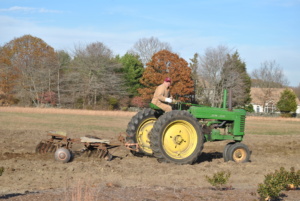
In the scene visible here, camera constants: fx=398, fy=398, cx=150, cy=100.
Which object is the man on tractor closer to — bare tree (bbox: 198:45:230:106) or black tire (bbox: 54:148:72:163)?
black tire (bbox: 54:148:72:163)

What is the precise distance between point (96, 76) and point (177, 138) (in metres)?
45.6

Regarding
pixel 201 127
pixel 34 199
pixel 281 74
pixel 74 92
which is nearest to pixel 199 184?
pixel 201 127

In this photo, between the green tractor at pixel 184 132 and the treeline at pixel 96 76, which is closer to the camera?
the green tractor at pixel 184 132

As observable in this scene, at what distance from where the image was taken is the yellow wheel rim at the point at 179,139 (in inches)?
376

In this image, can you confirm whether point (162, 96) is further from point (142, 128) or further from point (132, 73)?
point (132, 73)

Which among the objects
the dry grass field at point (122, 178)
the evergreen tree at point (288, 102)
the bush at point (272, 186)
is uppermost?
the evergreen tree at point (288, 102)

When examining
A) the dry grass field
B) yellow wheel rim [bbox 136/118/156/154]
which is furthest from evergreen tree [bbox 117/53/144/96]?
yellow wheel rim [bbox 136/118/156/154]

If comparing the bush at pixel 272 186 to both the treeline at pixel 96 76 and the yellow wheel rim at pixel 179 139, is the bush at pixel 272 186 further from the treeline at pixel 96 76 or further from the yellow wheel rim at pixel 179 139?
the treeline at pixel 96 76

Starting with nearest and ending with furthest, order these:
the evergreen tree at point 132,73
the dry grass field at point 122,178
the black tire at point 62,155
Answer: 1. the dry grass field at point 122,178
2. the black tire at point 62,155
3. the evergreen tree at point 132,73

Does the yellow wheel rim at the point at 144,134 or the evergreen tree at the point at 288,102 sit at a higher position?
the evergreen tree at the point at 288,102

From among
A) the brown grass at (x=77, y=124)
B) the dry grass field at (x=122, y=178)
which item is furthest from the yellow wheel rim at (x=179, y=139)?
the brown grass at (x=77, y=124)

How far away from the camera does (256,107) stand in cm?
7662

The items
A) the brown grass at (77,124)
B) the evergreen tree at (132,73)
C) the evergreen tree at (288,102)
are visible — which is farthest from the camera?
the evergreen tree at (288,102)

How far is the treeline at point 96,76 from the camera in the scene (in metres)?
50.4
